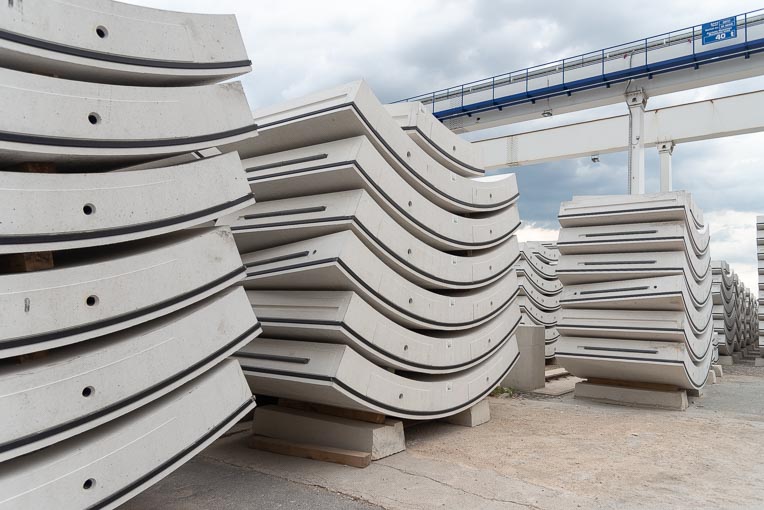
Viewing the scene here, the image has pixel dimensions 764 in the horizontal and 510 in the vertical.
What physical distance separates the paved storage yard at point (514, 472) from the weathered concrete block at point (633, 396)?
0.59m

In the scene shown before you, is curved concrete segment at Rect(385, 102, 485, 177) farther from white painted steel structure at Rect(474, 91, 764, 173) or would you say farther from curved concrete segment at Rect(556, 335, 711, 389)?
white painted steel structure at Rect(474, 91, 764, 173)

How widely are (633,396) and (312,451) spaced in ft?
12.4

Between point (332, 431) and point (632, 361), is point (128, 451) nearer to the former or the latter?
point (332, 431)

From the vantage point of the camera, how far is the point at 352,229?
3750 millimetres

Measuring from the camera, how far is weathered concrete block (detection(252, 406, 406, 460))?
4078mm

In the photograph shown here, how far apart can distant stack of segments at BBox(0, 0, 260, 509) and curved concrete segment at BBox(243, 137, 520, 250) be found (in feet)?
2.76

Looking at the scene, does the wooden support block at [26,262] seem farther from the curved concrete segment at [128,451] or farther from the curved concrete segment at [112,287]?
the curved concrete segment at [128,451]

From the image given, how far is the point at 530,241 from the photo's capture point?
11312 mm

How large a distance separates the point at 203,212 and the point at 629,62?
42.3ft

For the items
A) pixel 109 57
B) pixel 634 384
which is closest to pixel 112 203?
pixel 109 57

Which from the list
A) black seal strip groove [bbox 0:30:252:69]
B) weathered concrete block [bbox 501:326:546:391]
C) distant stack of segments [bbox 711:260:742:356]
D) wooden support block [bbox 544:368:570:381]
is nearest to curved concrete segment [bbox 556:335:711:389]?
weathered concrete block [bbox 501:326:546:391]

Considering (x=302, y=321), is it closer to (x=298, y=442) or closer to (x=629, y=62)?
(x=298, y=442)

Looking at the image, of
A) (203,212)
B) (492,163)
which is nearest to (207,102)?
(203,212)

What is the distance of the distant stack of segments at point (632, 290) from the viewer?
240 inches
